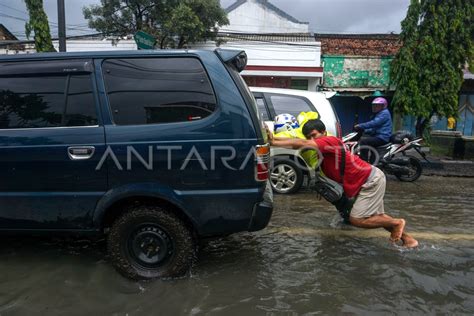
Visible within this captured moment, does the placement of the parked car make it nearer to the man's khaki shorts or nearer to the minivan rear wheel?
the minivan rear wheel

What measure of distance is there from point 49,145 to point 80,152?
0.84ft

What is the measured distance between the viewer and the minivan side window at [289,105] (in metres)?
6.20

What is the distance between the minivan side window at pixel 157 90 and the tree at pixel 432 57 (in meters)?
11.0

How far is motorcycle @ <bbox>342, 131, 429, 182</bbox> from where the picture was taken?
7.18m

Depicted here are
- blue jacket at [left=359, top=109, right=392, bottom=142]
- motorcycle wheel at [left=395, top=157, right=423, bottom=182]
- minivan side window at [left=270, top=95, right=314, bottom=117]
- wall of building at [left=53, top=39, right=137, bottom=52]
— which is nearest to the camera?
minivan side window at [left=270, top=95, right=314, bottom=117]

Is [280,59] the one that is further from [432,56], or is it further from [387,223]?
[387,223]

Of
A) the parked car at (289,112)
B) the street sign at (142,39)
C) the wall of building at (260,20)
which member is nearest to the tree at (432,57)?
the parked car at (289,112)

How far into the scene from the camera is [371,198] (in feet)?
12.1

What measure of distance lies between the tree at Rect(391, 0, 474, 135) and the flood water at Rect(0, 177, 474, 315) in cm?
882

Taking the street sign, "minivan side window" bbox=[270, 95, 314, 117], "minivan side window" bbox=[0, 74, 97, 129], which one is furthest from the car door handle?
A: the street sign

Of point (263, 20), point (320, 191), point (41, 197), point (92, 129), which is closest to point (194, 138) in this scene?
point (92, 129)

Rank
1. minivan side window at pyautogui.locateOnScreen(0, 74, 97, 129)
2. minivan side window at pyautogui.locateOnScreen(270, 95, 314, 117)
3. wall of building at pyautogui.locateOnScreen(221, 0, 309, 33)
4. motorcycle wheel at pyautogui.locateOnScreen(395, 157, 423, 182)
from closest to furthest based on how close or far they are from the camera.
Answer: minivan side window at pyautogui.locateOnScreen(0, 74, 97, 129) → minivan side window at pyautogui.locateOnScreen(270, 95, 314, 117) → motorcycle wheel at pyautogui.locateOnScreen(395, 157, 423, 182) → wall of building at pyautogui.locateOnScreen(221, 0, 309, 33)

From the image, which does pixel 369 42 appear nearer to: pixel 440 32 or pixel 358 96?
pixel 358 96

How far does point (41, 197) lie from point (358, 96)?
49.9 ft
